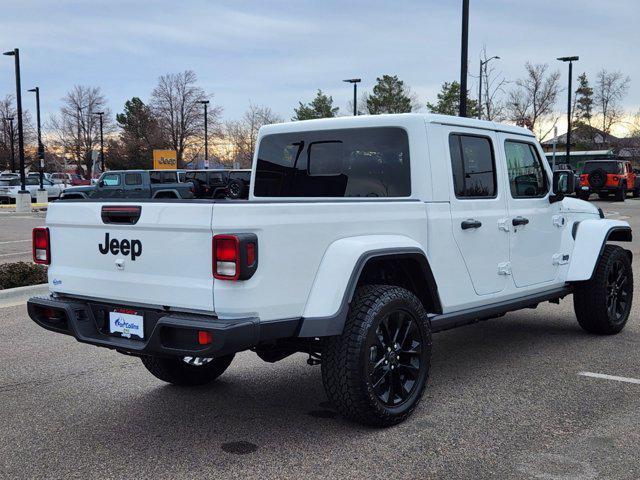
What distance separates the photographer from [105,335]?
3.93 m

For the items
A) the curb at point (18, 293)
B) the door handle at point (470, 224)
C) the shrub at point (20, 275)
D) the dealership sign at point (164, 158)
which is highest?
the dealership sign at point (164, 158)

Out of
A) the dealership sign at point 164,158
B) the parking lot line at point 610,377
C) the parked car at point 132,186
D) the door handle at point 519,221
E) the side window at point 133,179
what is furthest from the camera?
the dealership sign at point 164,158

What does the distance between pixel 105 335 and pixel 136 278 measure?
1.33 ft

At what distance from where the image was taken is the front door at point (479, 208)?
4766mm

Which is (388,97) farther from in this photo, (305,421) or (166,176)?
(305,421)

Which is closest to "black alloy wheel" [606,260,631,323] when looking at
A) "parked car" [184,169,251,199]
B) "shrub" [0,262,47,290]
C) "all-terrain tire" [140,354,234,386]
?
"all-terrain tire" [140,354,234,386]

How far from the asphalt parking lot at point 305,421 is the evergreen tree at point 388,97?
5933cm

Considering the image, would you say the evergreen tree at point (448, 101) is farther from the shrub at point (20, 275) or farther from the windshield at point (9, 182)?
the shrub at point (20, 275)

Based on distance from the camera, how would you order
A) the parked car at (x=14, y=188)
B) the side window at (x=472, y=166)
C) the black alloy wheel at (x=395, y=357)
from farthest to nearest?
the parked car at (x=14, y=188), the side window at (x=472, y=166), the black alloy wheel at (x=395, y=357)

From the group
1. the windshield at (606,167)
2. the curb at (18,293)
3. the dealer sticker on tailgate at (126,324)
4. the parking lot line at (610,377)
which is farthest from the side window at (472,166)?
the windshield at (606,167)

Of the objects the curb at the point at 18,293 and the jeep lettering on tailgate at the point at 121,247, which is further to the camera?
the curb at the point at 18,293

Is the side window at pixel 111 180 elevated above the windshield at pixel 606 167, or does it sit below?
below

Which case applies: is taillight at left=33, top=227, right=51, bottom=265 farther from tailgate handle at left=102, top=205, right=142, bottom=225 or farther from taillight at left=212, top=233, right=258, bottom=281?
taillight at left=212, top=233, right=258, bottom=281

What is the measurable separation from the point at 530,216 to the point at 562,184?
0.54 m
